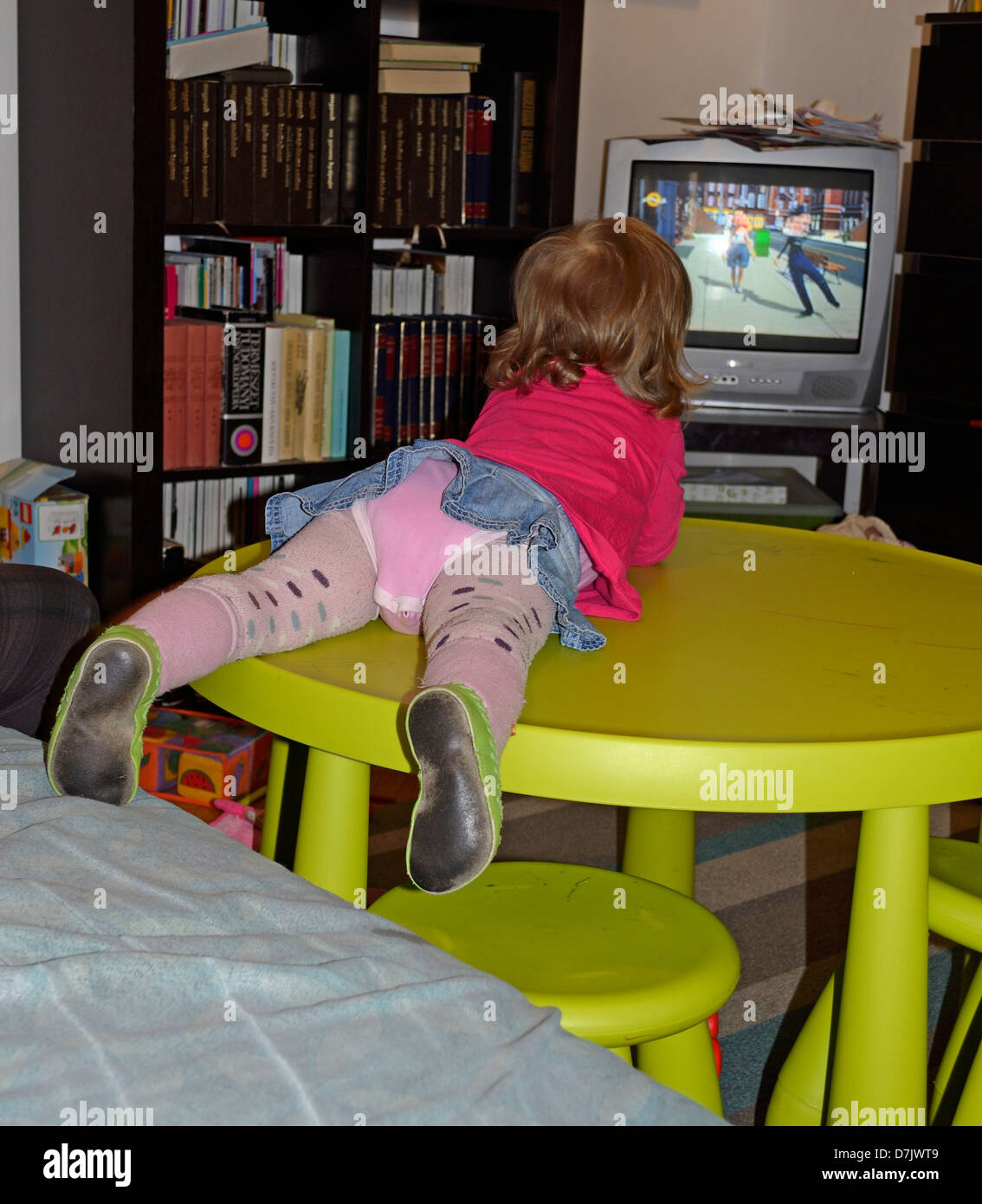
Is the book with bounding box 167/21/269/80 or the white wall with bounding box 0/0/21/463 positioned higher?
the book with bounding box 167/21/269/80

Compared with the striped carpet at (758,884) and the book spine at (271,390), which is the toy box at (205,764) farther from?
the book spine at (271,390)

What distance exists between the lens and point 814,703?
1.00 m

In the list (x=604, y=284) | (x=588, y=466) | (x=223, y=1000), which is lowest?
(x=223, y=1000)

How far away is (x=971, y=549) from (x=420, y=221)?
1.30 m

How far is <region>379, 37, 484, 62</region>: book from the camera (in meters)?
2.51

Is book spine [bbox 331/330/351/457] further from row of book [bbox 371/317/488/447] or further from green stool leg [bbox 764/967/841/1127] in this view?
green stool leg [bbox 764/967/841/1127]

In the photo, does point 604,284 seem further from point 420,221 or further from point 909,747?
point 420,221

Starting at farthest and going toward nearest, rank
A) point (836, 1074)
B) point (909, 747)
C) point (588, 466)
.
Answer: point (588, 466) → point (836, 1074) → point (909, 747)

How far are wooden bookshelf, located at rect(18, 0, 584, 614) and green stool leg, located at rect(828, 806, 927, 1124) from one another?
5.08 ft

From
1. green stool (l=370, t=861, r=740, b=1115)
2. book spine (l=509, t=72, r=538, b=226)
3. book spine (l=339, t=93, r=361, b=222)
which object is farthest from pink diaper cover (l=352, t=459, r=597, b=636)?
book spine (l=509, t=72, r=538, b=226)

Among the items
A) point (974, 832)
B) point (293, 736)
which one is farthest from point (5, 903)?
point (974, 832)

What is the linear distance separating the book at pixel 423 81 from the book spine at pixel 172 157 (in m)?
0.41

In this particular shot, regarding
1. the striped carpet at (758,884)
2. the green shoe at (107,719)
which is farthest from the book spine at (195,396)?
the green shoe at (107,719)

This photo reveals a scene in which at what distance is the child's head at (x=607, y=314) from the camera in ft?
4.58
